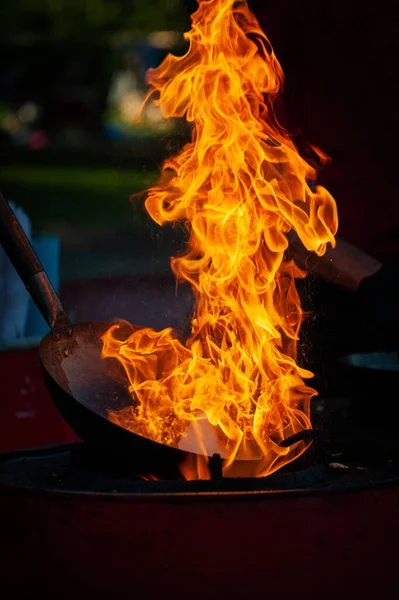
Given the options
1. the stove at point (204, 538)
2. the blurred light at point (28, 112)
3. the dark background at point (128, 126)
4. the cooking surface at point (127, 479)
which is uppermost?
the blurred light at point (28, 112)

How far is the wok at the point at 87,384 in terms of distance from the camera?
85.1 inches

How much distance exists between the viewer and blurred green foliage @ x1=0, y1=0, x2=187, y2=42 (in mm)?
12648

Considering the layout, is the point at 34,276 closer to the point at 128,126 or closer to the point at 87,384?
the point at 87,384

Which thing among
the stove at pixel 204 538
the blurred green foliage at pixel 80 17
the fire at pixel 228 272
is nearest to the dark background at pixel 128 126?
the blurred green foliage at pixel 80 17

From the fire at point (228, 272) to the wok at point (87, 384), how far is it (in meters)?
0.04

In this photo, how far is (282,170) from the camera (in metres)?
2.84

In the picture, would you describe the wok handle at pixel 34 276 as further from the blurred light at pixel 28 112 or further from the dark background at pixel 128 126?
the blurred light at pixel 28 112

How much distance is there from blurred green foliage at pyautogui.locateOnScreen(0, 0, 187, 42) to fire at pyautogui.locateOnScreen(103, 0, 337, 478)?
10145mm

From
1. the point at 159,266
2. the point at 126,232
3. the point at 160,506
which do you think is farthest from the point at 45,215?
Answer: the point at 160,506

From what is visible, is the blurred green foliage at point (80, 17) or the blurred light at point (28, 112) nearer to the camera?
the blurred green foliage at point (80, 17)

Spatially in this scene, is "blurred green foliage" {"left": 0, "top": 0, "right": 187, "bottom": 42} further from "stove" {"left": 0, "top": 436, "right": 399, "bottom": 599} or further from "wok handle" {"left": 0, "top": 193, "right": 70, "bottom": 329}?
"stove" {"left": 0, "top": 436, "right": 399, "bottom": 599}

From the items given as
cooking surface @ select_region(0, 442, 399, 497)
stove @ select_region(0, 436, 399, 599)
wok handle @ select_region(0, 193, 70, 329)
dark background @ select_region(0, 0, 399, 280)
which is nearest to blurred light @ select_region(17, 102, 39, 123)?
dark background @ select_region(0, 0, 399, 280)

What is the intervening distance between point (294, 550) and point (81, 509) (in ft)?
1.50

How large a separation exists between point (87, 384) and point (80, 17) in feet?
39.0
